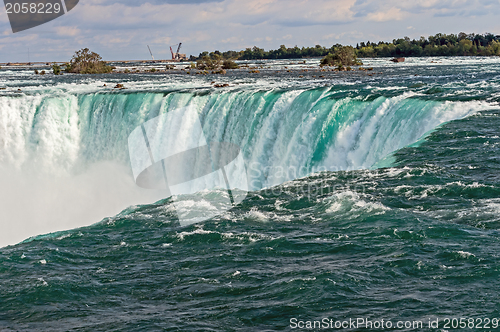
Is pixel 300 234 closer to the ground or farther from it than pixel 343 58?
closer to the ground

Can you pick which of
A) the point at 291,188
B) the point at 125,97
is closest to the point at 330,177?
the point at 291,188

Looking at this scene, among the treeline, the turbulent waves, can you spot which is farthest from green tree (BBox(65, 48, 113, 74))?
the turbulent waves

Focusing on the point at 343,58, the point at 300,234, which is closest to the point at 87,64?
the point at 343,58

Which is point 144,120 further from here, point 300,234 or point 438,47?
point 438,47

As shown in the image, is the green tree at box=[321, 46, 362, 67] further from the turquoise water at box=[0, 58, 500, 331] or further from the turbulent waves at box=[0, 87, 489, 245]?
the turbulent waves at box=[0, 87, 489, 245]

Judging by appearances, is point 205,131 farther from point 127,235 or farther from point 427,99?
point 127,235

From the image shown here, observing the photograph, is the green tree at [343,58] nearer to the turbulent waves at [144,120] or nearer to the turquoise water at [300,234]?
the turquoise water at [300,234]

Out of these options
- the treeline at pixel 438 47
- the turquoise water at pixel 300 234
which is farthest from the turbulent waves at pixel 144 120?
the treeline at pixel 438 47

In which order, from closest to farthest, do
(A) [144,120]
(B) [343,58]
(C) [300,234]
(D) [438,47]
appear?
(C) [300,234]
(A) [144,120]
(B) [343,58]
(D) [438,47]

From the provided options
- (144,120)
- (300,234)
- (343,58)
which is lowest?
(300,234)
